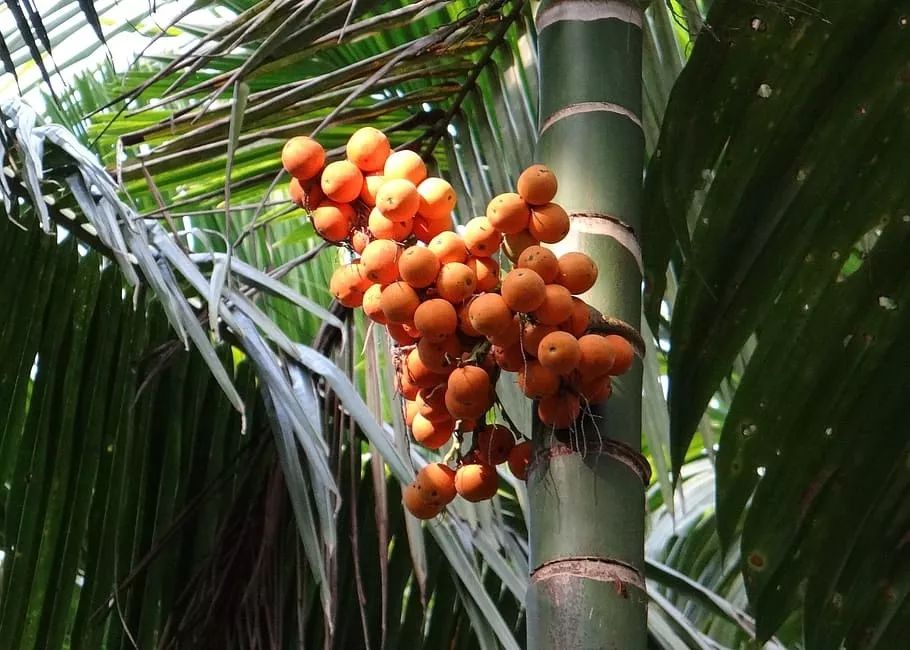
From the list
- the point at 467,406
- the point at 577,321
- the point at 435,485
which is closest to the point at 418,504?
the point at 435,485

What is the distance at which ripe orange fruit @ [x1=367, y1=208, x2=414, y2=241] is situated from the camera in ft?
3.69

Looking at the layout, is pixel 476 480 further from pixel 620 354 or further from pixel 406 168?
pixel 406 168

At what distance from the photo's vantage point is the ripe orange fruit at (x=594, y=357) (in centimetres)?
105

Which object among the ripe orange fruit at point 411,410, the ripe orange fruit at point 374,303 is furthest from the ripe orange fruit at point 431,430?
the ripe orange fruit at point 374,303

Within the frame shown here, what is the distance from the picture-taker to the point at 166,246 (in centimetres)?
177

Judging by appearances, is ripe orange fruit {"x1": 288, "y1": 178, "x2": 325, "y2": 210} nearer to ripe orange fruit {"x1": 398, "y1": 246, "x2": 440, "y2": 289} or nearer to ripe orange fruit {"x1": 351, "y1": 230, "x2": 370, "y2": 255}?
ripe orange fruit {"x1": 351, "y1": 230, "x2": 370, "y2": 255}

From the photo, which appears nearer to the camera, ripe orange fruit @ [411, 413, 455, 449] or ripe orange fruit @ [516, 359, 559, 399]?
ripe orange fruit @ [516, 359, 559, 399]

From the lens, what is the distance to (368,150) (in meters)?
1.18

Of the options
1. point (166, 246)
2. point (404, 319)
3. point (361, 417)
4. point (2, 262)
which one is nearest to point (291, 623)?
point (361, 417)

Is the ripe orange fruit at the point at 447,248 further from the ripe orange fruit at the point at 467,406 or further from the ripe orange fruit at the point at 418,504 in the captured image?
the ripe orange fruit at the point at 418,504

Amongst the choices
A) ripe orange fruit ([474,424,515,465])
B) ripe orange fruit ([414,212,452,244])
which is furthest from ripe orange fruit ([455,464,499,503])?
ripe orange fruit ([414,212,452,244])

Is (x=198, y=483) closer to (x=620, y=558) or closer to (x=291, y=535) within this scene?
(x=291, y=535)

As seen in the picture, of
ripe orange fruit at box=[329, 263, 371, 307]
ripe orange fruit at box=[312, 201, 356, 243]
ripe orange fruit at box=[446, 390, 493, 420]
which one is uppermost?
ripe orange fruit at box=[312, 201, 356, 243]

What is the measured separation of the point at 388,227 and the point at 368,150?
0.10 metres
